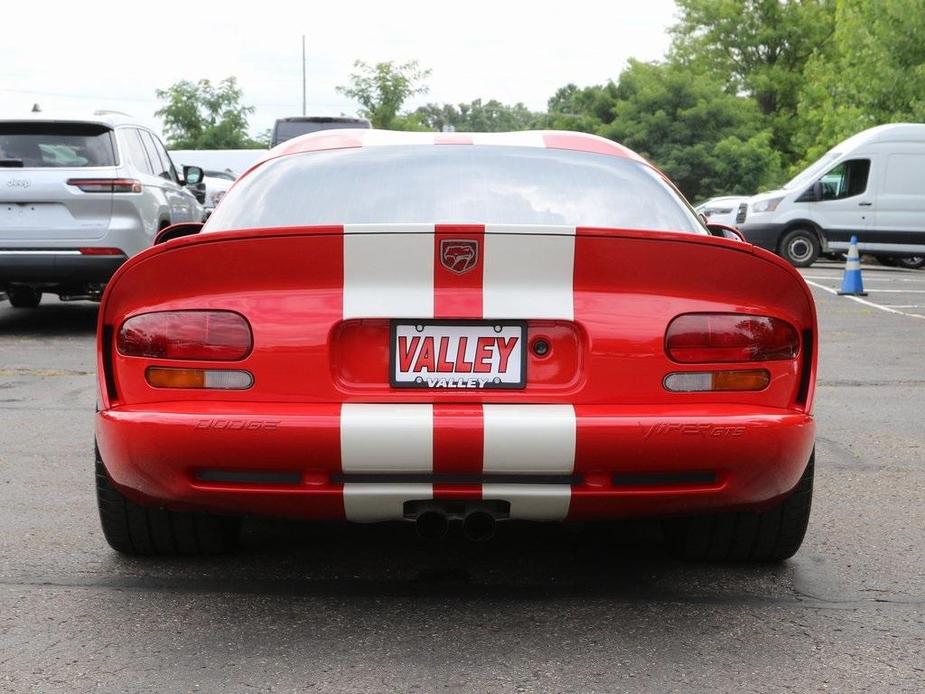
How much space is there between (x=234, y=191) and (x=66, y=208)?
6.64m

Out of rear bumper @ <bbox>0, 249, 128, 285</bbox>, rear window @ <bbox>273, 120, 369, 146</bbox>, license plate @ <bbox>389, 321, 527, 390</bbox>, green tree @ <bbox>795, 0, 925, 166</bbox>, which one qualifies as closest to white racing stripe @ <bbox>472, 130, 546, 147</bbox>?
license plate @ <bbox>389, 321, 527, 390</bbox>

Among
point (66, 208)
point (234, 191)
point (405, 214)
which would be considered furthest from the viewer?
point (66, 208)

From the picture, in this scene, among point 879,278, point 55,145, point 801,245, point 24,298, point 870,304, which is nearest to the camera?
point 55,145

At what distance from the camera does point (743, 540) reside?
402cm

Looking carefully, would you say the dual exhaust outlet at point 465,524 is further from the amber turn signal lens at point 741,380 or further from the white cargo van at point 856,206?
the white cargo van at point 856,206

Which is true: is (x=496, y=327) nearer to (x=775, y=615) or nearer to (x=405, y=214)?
A: (x=405, y=214)

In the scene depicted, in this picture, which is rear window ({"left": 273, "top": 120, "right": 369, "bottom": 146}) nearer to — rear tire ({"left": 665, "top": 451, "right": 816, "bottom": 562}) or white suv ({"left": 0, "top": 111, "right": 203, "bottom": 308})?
white suv ({"left": 0, "top": 111, "right": 203, "bottom": 308})

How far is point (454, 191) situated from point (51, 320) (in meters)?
9.14

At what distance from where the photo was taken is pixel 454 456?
130 inches

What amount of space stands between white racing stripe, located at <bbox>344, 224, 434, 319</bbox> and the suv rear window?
7842 millimetres

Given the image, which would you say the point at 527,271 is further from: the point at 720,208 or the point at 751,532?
the point at 720,208

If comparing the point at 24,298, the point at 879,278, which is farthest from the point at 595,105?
the point at 24,298

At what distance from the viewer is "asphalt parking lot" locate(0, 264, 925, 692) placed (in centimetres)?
314

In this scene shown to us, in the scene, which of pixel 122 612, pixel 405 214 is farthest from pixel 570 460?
pixel 122 612
